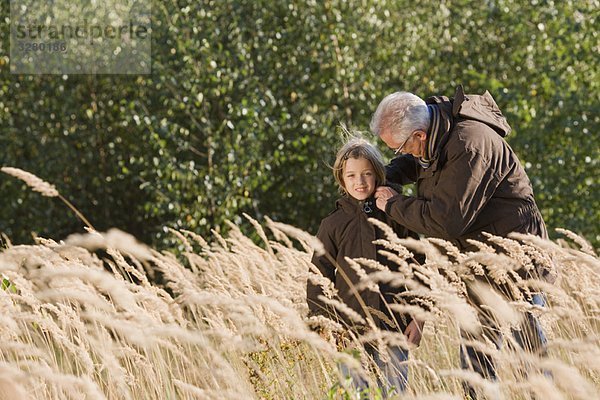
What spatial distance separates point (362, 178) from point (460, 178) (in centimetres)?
53

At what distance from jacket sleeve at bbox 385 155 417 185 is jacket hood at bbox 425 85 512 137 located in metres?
0.39

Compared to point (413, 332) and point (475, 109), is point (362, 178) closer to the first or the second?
point (475, 109)

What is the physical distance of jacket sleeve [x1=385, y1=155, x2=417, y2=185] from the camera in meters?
4.31

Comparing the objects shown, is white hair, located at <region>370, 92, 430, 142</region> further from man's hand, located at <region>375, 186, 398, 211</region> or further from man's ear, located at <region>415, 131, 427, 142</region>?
man's hand, located at <region>375, 186, 398, 211</region>

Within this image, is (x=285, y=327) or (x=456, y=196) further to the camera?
(x=456, y=196)

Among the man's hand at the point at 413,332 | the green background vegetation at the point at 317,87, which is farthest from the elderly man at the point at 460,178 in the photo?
the green background vegetation at the point at 317,87

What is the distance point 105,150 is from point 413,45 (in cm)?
402

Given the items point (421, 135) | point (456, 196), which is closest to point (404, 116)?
point (421, 135)

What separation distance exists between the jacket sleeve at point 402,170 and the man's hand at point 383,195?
0.27m

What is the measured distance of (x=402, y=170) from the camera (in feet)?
14.3

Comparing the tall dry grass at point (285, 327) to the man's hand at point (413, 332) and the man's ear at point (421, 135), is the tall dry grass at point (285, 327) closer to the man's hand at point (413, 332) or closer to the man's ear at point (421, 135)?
the man's hand at point (413, 332)

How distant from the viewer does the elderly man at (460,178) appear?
3688mm

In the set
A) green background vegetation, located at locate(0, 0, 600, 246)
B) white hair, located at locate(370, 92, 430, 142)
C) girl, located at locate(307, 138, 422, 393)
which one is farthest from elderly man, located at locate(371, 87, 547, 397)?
green background vegetation, located at locate(0, 0, 600, 246)

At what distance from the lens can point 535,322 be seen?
3.81 meters
